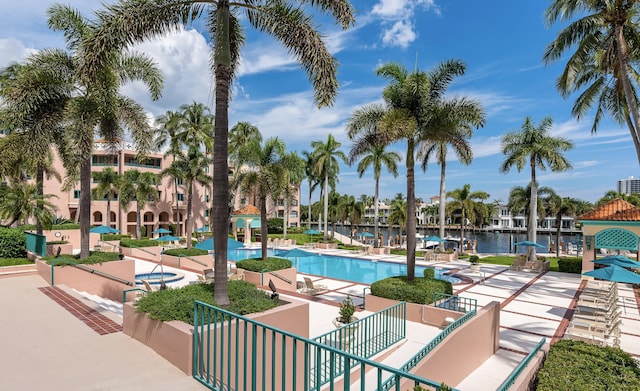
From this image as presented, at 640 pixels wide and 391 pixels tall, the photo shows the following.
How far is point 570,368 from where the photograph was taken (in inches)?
260

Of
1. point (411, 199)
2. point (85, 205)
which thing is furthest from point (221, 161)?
point (85, 205)

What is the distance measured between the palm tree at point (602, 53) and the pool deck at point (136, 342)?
8.23m

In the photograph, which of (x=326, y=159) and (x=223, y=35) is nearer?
(x=223, y=35)

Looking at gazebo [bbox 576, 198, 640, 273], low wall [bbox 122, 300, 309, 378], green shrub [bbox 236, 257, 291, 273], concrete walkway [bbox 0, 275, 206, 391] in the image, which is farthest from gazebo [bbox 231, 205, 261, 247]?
low wall [bbox 122, 300, 309, 378]

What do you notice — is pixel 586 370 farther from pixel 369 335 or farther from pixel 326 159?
pixel 326 159

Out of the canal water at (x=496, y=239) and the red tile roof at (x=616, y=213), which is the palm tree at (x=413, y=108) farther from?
the canal water at (x=496, y=239)

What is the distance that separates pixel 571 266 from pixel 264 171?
2251 centimetres

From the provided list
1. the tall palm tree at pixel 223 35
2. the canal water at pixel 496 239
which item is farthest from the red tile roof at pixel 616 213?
the canal water at pixel 496 239

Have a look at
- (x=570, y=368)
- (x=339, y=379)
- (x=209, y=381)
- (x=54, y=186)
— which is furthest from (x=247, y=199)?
(x=54, y=186)

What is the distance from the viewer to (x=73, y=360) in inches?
245

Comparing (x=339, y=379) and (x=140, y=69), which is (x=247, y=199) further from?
(x=339, y=379)

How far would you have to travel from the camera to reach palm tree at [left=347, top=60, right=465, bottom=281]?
14.5 meters

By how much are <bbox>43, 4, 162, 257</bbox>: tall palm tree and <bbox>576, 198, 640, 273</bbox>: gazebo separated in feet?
85.1

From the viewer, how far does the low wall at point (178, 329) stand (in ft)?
18.7
